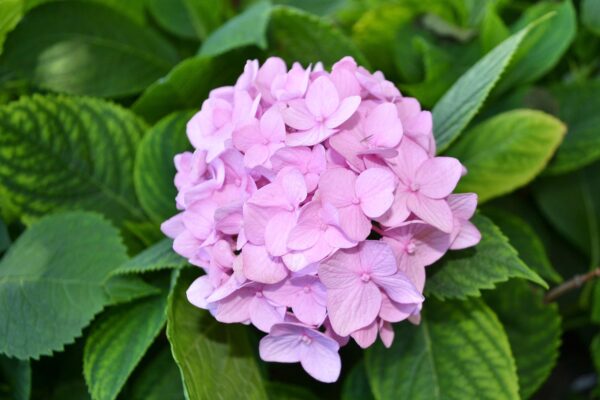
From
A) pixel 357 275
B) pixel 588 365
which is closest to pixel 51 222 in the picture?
pixel 357 275

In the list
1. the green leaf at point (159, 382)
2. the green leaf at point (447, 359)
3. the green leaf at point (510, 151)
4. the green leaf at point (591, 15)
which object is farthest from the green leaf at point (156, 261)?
the green leaf at point (591, 15)

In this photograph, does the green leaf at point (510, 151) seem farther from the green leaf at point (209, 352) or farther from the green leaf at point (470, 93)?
the green leaf at point (209, 352)

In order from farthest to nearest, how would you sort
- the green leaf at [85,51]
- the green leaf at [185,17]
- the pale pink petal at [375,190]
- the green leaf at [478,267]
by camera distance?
the green leaf at [185,17] → the green leaf at [85,51] → the green leaf at [478,267] → the pale pink petal at [375,190]

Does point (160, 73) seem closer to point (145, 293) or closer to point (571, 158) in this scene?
point (145, 293)

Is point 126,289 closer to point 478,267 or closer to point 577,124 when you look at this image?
point 478,267

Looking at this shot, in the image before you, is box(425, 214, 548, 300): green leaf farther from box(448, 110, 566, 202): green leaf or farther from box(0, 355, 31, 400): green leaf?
box(0, 355, 31, 400): green leaf
